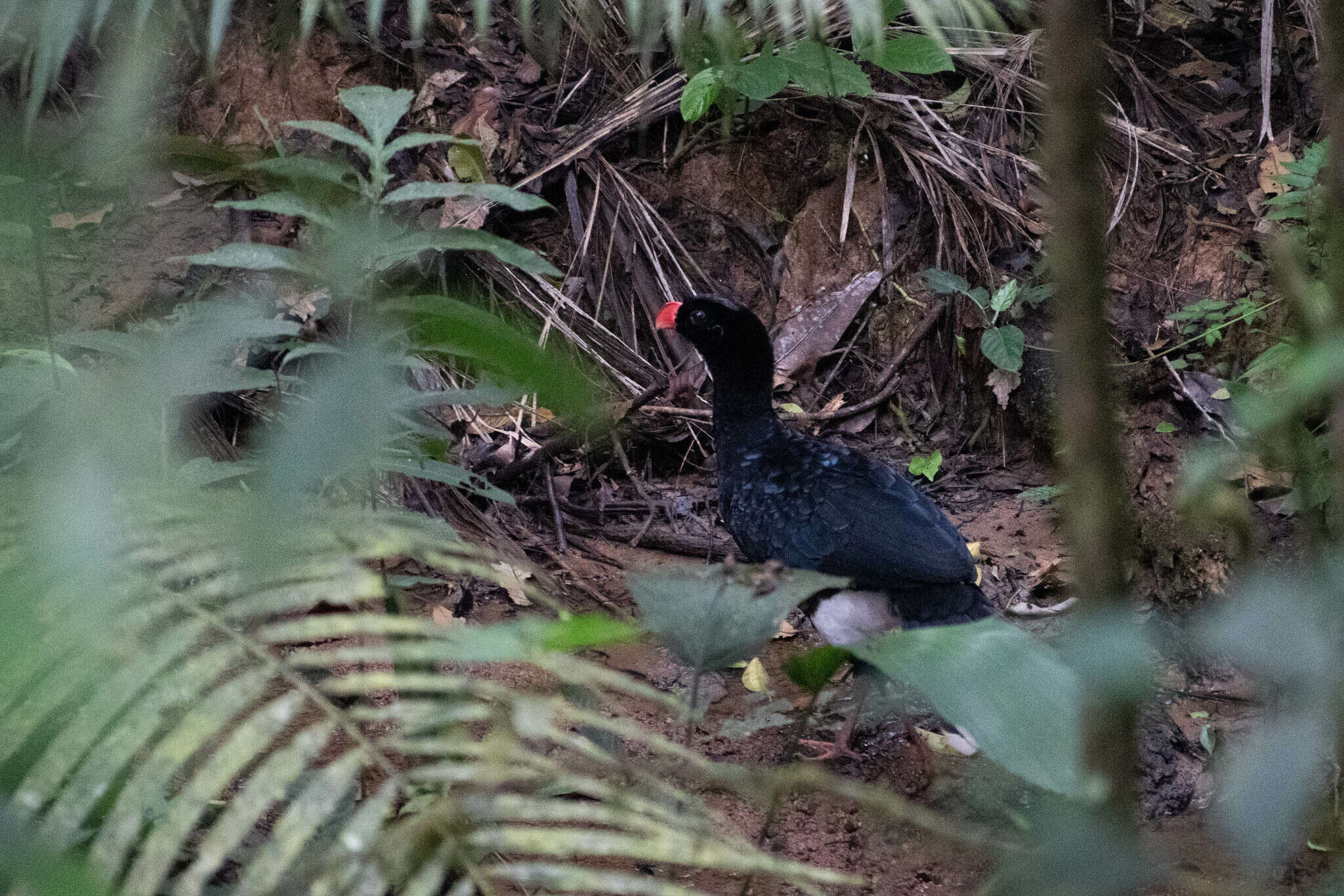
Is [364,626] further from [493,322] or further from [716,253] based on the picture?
[716,253]

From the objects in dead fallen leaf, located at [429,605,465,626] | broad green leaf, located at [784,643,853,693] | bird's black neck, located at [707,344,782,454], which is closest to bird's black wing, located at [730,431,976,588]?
bird's black neck, located at [707,344,782,454]

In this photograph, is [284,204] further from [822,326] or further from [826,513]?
[822,326]

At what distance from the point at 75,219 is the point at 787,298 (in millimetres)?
2897

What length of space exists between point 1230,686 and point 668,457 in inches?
89.7

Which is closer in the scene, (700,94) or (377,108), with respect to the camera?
(377,108)

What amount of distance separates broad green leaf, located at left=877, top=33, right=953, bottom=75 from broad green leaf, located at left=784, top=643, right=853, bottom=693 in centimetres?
363

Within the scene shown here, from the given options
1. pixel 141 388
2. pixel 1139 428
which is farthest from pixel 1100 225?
pixel 1139 428

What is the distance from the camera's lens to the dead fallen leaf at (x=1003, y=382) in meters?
4.41

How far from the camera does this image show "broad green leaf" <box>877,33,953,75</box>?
14.5 ft

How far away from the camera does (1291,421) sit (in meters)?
0.90

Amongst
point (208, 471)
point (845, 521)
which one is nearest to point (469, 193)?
point (208, 471)

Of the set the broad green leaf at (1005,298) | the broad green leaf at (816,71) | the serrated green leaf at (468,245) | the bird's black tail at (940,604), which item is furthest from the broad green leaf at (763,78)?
the serrated green leaf at (468,245)

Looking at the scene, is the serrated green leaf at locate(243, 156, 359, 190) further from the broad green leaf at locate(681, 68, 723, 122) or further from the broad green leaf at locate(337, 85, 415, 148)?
the broad green leaf at locate(681, 68, 723, 122)

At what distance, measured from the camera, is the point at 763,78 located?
4375mm
